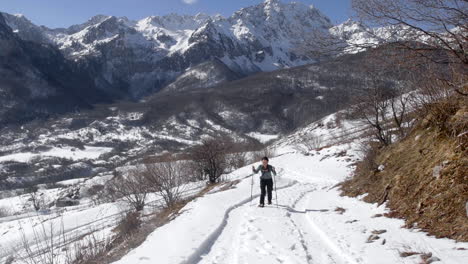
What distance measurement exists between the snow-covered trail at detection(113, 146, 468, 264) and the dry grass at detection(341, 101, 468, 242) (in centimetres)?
39

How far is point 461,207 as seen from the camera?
7137mm

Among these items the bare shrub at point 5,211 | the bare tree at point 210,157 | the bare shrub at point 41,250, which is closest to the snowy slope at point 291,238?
the bare shrub at point 41,250

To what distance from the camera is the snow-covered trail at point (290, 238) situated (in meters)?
7.00

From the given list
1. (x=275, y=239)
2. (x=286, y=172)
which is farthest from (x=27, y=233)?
(x=275, y=239)

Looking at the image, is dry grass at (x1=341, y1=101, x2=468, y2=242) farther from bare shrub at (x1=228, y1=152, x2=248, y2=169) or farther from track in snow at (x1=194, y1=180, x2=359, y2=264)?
bare shrub at (x1=228, y1=152, x2=248, y2=169)

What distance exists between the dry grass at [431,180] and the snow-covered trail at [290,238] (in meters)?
0.39

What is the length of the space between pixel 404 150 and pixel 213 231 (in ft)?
22.2

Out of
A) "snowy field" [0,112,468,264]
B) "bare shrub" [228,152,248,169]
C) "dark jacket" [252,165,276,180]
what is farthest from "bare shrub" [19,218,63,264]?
"bare shrub" [228,152,248,169]

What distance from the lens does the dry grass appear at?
7316mm

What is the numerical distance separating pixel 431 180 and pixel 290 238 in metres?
3.50

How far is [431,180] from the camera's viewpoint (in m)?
8.76

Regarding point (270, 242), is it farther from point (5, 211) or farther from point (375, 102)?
point (5, 211)

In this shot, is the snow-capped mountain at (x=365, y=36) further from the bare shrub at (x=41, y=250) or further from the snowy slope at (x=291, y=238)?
the bare shrub at (x=41, y=250)

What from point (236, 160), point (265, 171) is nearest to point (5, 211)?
point (236, 160)
